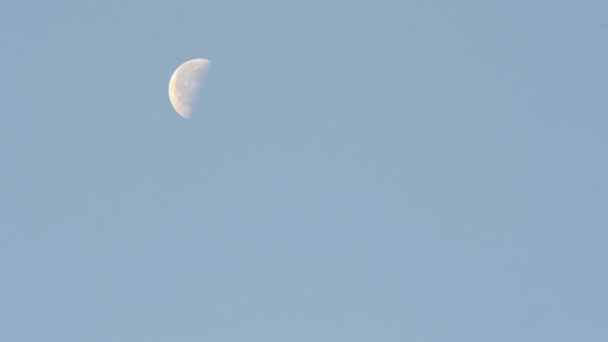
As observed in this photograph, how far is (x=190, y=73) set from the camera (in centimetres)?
8069

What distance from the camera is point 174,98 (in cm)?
8062

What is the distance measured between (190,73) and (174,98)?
1267mm
